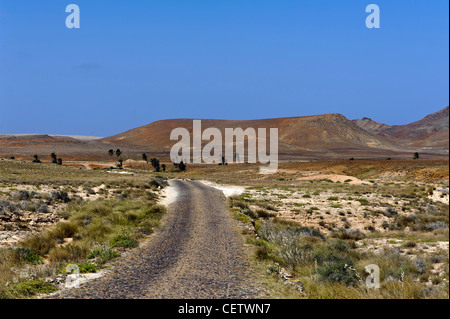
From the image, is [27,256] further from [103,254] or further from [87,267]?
[87,267]

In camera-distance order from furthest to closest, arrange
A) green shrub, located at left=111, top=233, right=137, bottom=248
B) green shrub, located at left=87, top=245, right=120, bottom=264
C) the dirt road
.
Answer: green shrub, located at left=111, top=233, right=137, bottom=248 → green shrub, located at left=87, top=245, right=120, bottom=264 → the dirt road

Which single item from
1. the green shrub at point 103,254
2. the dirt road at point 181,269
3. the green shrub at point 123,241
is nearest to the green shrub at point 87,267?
the dirt road at point 181,269

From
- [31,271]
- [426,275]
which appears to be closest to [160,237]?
[31,271]

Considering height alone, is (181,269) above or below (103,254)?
below

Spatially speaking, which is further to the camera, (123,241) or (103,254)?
(123,241)

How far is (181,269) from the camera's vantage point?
9500mm

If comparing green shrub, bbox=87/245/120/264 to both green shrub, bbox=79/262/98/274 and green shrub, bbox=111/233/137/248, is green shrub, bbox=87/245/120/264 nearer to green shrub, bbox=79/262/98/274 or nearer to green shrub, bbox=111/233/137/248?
green shrub, bbox=79/262/98/274

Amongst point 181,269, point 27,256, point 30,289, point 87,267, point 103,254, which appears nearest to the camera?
point 30,289

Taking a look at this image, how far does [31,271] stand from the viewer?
29.3ft

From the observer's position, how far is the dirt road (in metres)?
7.65

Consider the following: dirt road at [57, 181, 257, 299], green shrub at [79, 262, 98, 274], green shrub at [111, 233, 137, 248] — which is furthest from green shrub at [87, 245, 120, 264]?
green shrub at [111, 233, 137, 248]

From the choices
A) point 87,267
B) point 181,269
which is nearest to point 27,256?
point 87,267
